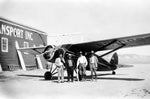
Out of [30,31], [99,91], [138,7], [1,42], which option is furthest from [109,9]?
[30,31]

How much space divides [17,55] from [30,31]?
366 cm

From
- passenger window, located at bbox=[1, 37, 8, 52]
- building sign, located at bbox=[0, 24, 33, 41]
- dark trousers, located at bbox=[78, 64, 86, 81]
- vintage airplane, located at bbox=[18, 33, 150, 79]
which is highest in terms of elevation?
building sign, located at bbox=[0, 24, 33, 41]

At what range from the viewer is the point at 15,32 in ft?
65.1

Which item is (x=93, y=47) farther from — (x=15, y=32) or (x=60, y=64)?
(x=15, y=32)

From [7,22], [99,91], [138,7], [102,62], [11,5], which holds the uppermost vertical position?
[7,22]

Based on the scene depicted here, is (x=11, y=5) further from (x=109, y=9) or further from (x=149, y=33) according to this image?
(x=149, y=33)

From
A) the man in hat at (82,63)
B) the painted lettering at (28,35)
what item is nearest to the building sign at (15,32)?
the painted lettering at (28,35)

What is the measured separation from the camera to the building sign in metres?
18.0

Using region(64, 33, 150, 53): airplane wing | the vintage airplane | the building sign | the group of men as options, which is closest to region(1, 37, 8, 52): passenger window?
the building sign

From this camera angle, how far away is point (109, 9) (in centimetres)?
841

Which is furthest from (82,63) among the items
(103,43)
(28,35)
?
(28,35)

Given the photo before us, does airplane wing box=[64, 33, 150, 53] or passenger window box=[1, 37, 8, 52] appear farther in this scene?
passenger window box=[1, 37, 8, 52]

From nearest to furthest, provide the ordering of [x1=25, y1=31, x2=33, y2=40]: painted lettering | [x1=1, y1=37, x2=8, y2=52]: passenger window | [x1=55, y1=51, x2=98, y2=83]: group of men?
[x1=55, y1=51, x2=98, y2=83]: group of men → [x1=1, y1=37, x2=8, y2=52]: passenger window → [x1=25, y1=31, x2=33, y2=40]: painted lettering

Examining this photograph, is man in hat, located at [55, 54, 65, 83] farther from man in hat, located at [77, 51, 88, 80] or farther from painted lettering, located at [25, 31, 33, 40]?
painted lettering, located at [25, 31, 33, 40]
